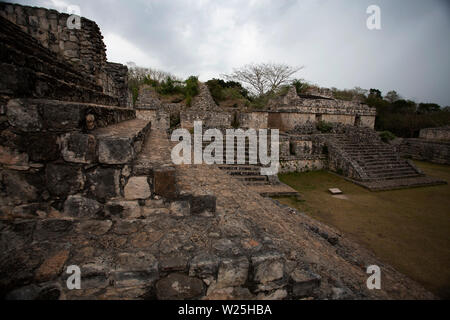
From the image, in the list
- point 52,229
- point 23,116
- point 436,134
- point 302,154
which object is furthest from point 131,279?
point 436,134

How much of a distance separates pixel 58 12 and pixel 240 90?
20.2 m

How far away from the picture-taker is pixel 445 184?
29.5 ft

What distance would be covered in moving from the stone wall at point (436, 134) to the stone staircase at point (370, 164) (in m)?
8.10

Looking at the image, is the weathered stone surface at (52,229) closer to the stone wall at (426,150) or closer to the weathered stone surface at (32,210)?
the weathered stone surface at (32,210)

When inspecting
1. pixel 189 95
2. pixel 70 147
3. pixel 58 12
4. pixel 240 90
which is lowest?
pixel 70 147

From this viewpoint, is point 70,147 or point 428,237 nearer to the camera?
point 70,147

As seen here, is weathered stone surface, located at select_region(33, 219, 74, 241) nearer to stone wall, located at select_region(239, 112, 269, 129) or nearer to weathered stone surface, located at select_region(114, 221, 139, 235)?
weathered stone surface, located at select_region(114, 221, 139, 235)

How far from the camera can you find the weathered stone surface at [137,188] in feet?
5.44

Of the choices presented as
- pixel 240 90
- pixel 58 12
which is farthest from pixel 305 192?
pixel 240 90

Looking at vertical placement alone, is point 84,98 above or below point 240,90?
below

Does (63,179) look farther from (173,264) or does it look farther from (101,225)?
(173,264)

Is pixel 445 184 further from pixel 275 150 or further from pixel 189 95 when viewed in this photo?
pixel 189 95

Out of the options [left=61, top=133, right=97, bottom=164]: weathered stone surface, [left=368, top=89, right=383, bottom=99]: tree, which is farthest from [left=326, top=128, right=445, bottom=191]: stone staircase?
[left=368, top=89, right=383, bottom=99]: tree

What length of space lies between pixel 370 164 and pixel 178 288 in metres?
12.0
